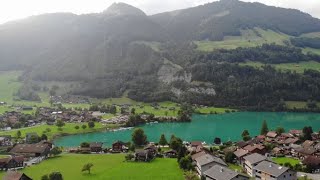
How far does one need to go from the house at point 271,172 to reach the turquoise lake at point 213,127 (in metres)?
35.0

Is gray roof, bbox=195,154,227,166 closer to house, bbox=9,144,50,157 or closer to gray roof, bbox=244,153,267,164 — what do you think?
gray roof, bbox=244,153,267,164

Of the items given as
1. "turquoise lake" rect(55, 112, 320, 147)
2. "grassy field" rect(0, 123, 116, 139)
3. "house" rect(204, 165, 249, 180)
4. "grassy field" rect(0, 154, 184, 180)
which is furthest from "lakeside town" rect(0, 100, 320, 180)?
"turquoise lake" rect(55, 112, 320, 147)

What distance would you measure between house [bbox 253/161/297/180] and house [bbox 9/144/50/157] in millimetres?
37612

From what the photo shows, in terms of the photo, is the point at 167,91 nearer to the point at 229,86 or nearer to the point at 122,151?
the point at 229,86

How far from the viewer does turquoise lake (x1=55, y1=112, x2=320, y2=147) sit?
10088 centimetres

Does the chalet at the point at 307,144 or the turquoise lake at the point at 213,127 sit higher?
the chalet at the point at 307,144

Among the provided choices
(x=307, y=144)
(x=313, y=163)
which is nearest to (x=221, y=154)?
(x=313, y=163)

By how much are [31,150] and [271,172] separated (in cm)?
4308

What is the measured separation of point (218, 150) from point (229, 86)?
329 feet

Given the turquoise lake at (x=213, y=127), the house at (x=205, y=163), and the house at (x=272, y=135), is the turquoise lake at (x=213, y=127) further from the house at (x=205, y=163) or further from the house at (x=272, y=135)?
the house at (x=205, y=163)

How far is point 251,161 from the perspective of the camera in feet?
205

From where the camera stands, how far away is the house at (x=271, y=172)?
2185 inches

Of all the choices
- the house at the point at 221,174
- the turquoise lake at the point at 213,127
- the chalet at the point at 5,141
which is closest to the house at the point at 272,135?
the turquoise lake at the point at 213,127

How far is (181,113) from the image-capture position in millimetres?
134250
